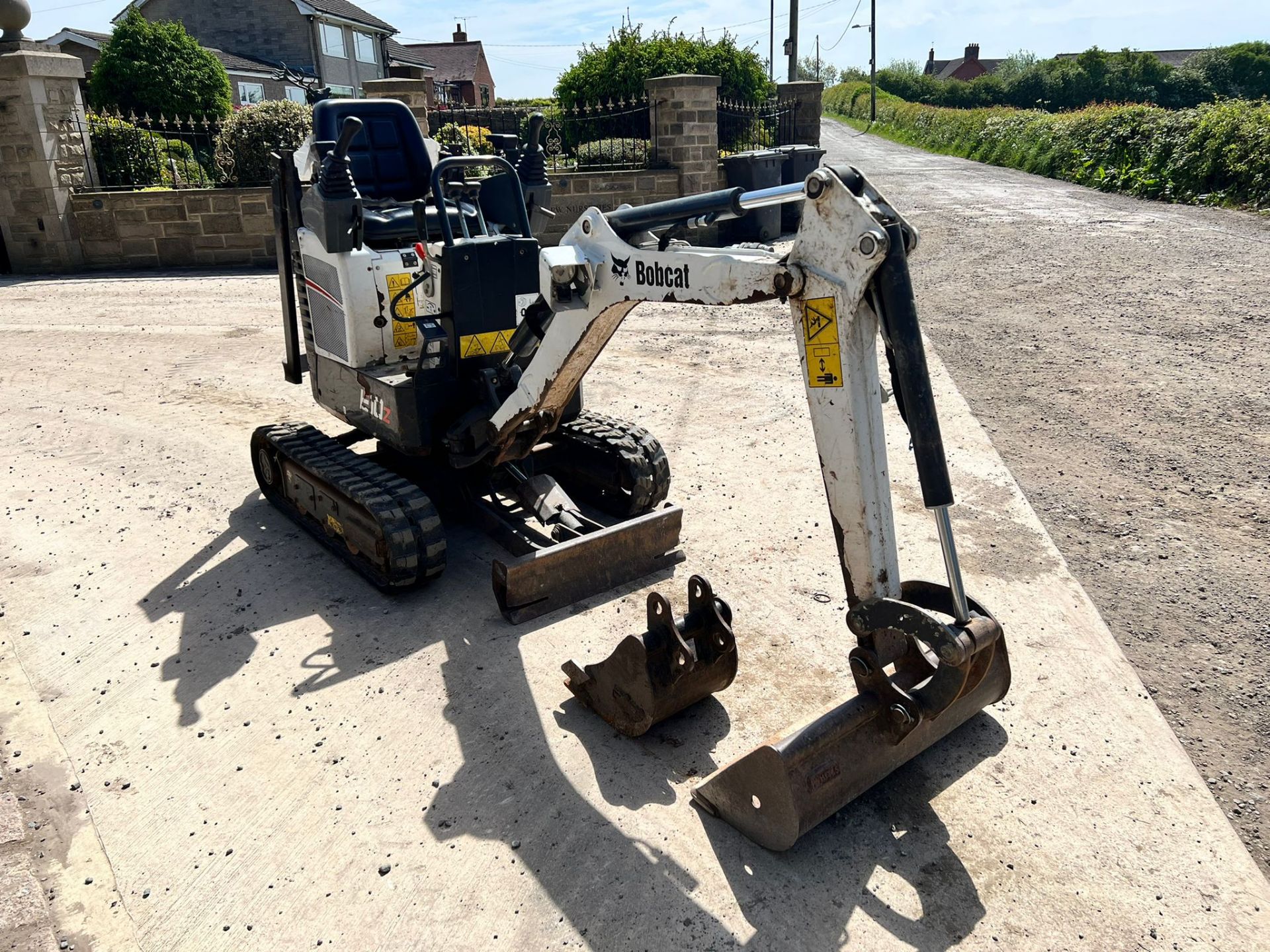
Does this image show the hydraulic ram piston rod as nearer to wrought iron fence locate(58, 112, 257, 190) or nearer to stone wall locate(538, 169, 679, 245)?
stone wall locate(538, 169, 679, 245)

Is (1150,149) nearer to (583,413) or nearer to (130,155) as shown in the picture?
(583,413)

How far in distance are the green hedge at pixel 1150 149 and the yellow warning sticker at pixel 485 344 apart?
15686 mm

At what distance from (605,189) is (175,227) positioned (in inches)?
259

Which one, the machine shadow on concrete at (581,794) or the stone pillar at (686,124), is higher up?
the stone pillar at (686,124)

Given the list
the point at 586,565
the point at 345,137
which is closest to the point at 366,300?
the point at 345,137

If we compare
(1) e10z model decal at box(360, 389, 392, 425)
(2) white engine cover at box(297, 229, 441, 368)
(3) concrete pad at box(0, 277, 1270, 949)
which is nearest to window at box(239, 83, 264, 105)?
(3) concrete pad at box(0, 277, 1270, 949)

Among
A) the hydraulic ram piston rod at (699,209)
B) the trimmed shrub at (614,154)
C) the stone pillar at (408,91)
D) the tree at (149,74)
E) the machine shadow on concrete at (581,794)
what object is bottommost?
the machine shadow on concrete at (581,794)

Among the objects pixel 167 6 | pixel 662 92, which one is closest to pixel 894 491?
pixel 662 92

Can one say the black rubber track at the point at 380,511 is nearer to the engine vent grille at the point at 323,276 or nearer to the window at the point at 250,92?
the engine vent grille at the point at 323,276

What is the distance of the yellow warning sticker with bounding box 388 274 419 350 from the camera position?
5.66 metres

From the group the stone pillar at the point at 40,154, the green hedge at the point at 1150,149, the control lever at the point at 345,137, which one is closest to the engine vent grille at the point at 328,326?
the control lever at the point at 345,137

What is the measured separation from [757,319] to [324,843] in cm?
851

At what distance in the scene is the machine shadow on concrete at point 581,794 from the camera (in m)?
3.21

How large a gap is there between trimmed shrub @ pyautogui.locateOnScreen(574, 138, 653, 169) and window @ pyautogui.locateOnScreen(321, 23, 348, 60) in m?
32.3
